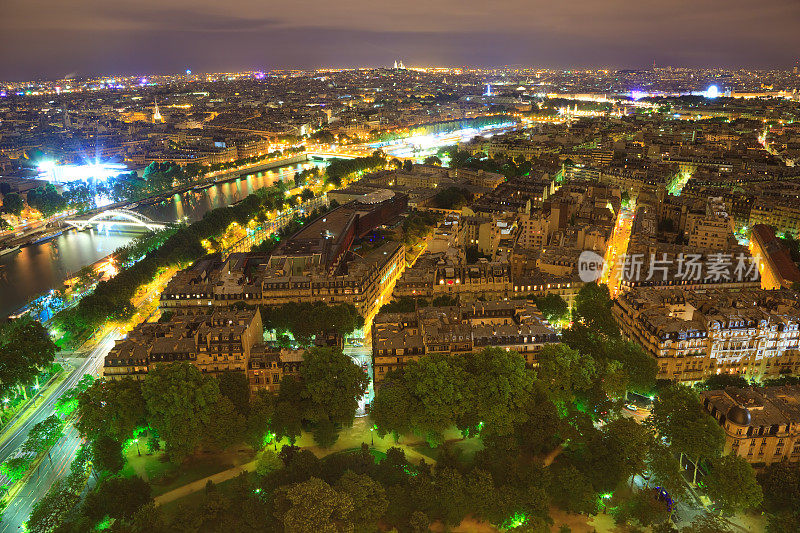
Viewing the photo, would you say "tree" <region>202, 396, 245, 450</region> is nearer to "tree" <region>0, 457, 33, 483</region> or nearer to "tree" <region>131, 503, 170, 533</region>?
"tree" <region>131, 503, 170, 533</region>

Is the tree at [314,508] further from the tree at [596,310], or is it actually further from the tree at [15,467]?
the tree at [596,310]

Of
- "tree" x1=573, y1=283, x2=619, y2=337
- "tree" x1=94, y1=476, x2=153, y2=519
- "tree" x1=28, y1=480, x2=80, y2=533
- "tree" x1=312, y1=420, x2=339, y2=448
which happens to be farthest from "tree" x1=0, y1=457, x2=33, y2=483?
"tree" x1=573, y1=283, x2=619, y2=337

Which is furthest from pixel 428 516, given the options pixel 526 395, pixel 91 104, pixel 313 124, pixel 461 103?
pixel 91 104

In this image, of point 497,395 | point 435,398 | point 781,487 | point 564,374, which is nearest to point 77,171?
point 435,398

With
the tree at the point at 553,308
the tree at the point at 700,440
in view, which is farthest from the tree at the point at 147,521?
the tree at the point at 553,308

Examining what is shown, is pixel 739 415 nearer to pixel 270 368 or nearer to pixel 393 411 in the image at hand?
pixel 393 411
